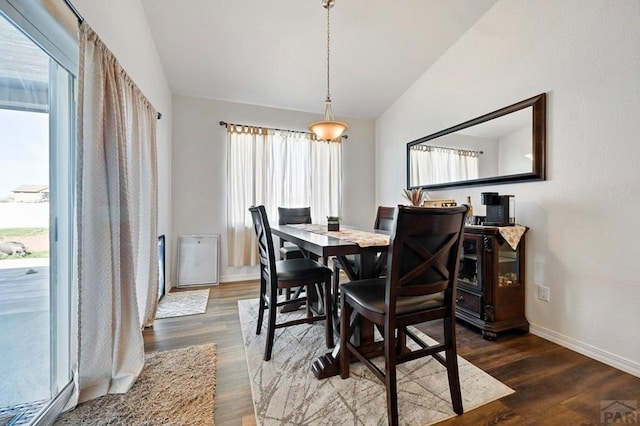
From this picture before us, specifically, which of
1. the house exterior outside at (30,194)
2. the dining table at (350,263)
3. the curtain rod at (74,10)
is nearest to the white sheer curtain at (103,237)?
the curtain rod at (74,10)

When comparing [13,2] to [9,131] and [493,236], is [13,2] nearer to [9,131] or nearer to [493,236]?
[9,131]

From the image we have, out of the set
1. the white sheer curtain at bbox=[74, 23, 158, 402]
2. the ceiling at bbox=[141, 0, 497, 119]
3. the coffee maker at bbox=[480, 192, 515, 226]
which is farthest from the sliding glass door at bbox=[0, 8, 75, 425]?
the coffee maker at bbox=[480, 192, 515, 226]

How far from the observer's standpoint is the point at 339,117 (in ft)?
14.4

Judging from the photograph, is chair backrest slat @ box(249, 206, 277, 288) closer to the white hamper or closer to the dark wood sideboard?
the dark wood sideboard

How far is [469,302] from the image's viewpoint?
2324 mm

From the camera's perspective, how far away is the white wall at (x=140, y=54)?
166 centimetres

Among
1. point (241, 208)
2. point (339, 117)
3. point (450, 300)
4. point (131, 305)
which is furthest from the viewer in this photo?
point (339, 117)

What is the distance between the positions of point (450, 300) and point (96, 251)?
1.90 meters

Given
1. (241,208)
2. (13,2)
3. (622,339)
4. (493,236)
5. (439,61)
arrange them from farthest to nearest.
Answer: (241,208), (439,61), (493,236), (622,339), (13,2)

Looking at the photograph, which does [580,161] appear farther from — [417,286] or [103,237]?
[103,237]

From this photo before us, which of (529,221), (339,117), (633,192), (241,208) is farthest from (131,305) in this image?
(339,117)

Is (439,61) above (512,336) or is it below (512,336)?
above

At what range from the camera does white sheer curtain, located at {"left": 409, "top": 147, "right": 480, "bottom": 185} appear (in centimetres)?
287

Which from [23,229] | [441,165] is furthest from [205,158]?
[441,165]
